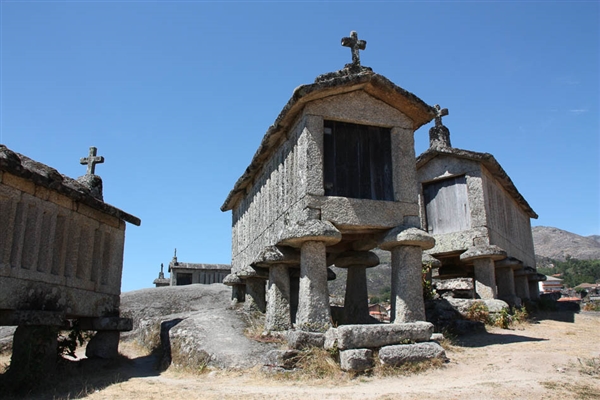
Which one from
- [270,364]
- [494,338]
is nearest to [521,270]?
[494,338]

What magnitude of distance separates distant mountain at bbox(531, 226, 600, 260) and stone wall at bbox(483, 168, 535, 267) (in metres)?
65.4

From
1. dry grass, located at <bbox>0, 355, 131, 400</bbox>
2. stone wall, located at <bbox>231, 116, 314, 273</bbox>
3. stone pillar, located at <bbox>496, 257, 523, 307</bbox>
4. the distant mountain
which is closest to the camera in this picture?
dry grass, located at <bbox>0, 355, 131, 400</bbox>

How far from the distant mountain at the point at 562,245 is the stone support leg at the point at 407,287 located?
75585 mm

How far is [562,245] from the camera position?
81.8 m

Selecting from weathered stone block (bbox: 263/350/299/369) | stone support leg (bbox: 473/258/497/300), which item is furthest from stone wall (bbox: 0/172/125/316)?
stone support leg (bbox: 473/258/497/300)

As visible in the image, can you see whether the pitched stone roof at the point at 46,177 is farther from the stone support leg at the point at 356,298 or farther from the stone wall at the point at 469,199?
the stone wall at the point at 469,199

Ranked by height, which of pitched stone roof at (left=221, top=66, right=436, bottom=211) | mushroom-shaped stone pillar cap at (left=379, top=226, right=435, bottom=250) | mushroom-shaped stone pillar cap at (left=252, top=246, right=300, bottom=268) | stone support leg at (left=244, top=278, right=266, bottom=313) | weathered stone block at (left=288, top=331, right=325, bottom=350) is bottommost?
weathered stone block at (left=288, top=331, right=325, bottom=350)

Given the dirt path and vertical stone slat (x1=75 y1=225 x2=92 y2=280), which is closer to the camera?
the dirt path

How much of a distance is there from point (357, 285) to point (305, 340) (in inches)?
134

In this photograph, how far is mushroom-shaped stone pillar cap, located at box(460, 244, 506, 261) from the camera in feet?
38.2

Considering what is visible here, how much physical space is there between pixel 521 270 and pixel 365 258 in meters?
7.31

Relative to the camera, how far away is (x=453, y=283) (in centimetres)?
1346

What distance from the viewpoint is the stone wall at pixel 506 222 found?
500 inches

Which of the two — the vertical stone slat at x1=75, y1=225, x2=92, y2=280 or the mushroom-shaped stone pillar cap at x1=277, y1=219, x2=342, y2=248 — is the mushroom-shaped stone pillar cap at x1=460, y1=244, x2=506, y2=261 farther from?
the vertical stone slat at x1=75, y1=225, x2=92, y2=280
